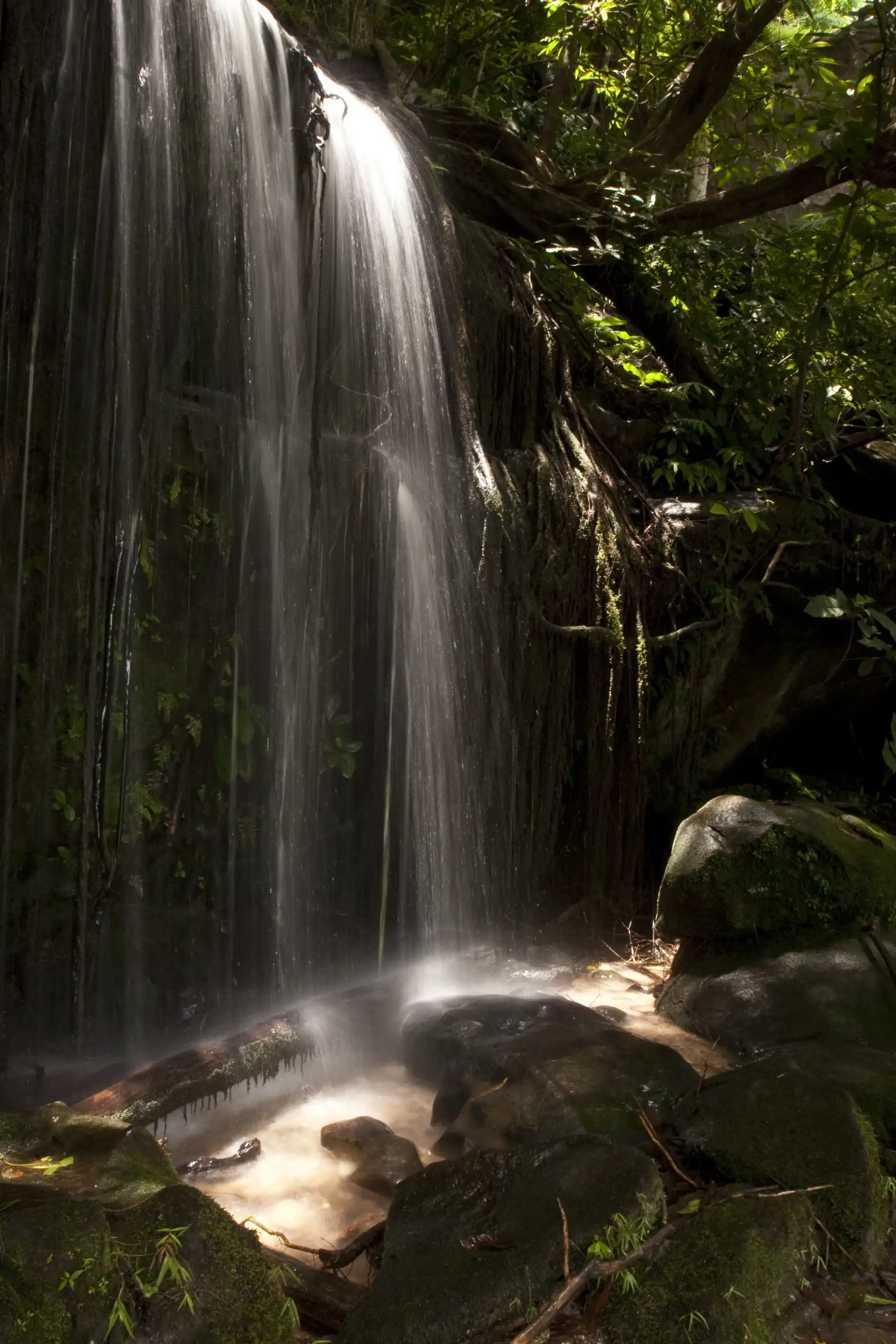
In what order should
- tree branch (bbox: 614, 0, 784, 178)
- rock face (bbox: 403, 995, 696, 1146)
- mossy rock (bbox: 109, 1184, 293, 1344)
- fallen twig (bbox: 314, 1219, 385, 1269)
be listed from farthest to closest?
tree branch (bbox: 614, 0, 784, 178)
rock face (bbox: 403, 995, 696, 1146)
fallen twig (bbox: 314, 1219, 385, 1269)
mossy rock (bbox: 109, 1184, 293, 1344)

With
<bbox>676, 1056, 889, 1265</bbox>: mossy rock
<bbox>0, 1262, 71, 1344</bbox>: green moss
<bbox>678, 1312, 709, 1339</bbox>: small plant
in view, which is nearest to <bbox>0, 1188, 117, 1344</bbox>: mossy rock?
<bbox>0, 1262, 71, 1344</bbox>: green moss

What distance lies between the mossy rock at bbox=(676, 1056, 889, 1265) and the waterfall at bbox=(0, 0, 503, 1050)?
214 centimetres

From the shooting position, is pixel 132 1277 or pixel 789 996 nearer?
pixel 132 1277

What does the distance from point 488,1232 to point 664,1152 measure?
722mm

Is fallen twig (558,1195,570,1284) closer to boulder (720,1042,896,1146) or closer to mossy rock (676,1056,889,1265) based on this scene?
mossy rock (676,1056,889,1265)

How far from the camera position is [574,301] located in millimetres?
7168

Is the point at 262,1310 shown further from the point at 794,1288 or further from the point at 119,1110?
the point at 119,1110

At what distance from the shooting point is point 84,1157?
2666 mm

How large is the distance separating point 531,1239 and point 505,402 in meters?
4.78

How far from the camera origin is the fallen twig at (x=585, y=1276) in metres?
2.09

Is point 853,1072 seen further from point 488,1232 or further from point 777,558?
point 777,558

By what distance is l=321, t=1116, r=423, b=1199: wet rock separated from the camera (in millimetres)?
3061

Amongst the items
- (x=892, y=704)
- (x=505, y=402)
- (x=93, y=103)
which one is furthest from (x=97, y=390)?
(x=892, y=704)

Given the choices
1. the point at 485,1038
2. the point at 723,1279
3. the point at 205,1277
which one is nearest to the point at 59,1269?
the point at 205,1277
